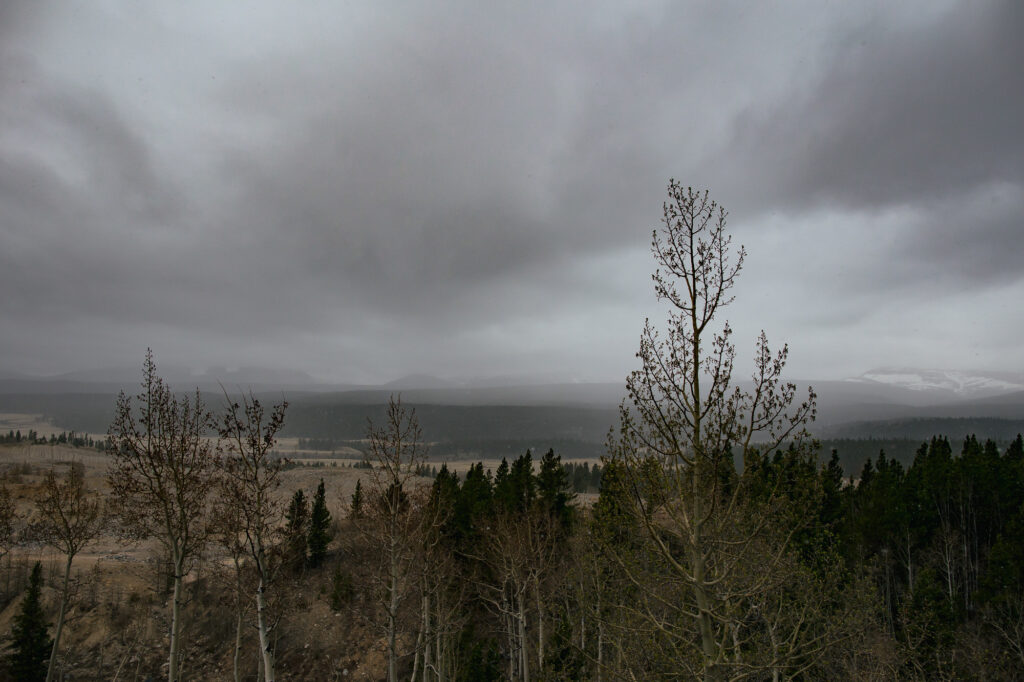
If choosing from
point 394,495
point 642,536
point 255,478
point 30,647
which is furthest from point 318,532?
point 642,536

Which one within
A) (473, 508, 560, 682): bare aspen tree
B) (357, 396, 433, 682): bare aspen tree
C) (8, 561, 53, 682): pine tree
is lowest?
(8, 561, 53, 682): pine tree

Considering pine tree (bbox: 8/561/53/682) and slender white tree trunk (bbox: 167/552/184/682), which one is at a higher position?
slender white tree trunk (bbox: 167/552/184/682)

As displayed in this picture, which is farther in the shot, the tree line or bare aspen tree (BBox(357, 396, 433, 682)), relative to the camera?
bare aspen tree (BBox(357, 396, 433, 682))

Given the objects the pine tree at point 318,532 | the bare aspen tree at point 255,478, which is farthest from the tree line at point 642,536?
the pine tree at point 318,532

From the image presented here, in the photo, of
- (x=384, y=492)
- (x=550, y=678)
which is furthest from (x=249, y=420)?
(x=550, y=678)

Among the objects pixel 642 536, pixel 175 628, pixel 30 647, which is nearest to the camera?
pixel 642 536

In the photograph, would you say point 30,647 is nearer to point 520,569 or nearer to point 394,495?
point 520,569

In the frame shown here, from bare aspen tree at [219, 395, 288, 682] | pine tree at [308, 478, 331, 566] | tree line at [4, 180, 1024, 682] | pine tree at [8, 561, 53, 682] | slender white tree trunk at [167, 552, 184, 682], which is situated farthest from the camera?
pine tree at [308, 478, 331, 566]

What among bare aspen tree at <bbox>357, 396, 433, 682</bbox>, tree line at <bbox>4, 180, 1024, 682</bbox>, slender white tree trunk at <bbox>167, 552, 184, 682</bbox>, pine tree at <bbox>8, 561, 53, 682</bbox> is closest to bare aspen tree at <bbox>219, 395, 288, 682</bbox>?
tree line at <bbox>4, 180, 1024, 682</bbox>

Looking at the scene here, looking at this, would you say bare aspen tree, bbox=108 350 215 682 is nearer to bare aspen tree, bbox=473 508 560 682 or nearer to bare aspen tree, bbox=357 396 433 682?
bare aspen tree, bbox=357 396 433 682

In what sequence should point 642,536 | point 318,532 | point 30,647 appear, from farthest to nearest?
point 318,532
point 30,647
point 642,536

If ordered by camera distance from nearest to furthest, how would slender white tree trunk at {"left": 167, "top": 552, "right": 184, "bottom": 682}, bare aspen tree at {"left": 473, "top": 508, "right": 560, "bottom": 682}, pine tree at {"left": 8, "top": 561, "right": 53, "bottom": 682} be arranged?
slender white tree trunk at {"left": 167, "top": 552, "right": 184, "bottom": 682}, bare aspen tree at {"left": 473, "top": 508, "right": 560, "bottom": 682}, pine tree at {"left": 8, "top": 561, "right": 53, "bottom": 682}

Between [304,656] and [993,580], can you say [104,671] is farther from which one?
[993,580]

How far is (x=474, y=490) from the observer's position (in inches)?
1486
